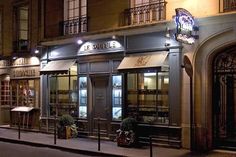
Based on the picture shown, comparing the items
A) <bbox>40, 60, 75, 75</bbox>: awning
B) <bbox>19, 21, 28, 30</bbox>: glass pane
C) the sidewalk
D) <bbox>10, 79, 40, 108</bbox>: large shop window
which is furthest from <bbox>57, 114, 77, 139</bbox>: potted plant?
<bbox>19, 21, 28, 30</bbox>: glass pane

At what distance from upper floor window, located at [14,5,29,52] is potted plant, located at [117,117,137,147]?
30.9 feet

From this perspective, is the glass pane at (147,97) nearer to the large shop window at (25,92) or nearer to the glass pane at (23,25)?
the large shop window at (25,92)

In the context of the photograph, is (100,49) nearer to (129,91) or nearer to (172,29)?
(129,91)

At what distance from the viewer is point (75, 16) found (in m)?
19.1

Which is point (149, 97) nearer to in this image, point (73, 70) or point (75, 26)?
point (73, 70)

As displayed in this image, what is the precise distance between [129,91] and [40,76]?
568 cm

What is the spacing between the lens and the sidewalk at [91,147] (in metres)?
13.5

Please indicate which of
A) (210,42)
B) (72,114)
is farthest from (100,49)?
(210,42)

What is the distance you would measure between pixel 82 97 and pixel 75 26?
10.5 feet

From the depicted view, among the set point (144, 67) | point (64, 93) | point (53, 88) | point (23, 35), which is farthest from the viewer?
point (23, 35)

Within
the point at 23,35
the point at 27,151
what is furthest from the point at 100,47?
the point at 23,35

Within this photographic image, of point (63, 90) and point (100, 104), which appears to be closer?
point (100, 104)

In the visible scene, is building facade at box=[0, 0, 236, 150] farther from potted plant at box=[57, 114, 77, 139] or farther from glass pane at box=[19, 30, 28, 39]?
glass pane at box=[19, 30, 28, 39]

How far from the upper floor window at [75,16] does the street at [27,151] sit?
5.56 metres
